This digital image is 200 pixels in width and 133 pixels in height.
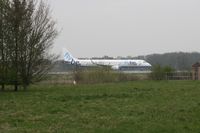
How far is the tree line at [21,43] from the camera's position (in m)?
30.7

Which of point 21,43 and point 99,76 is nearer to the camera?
point 21,43

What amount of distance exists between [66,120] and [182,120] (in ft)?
10.7

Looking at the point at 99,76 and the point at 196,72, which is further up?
the point at 196,72

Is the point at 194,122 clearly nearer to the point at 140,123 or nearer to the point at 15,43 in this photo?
the point at 140,123

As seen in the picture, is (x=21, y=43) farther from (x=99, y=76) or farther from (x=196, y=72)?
(x=196, y=72)

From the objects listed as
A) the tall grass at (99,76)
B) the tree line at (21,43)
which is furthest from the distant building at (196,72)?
the tree line at (21,43)

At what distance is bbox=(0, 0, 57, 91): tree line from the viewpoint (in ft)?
101

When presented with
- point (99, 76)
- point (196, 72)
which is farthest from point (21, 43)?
point (196, 72)

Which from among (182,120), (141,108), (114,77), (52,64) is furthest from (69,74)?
(182,120)

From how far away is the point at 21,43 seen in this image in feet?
101

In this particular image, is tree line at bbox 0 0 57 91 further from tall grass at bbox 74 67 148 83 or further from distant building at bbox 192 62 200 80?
distant building at bbox 192 62 200 80

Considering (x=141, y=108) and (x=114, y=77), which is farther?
(x=114, y=77)

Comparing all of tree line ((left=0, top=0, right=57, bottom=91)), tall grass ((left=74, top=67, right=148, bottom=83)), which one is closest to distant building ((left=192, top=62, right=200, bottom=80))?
tall grass ((left=74, top=67, right=148, bottom=83))

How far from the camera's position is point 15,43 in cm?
3084
